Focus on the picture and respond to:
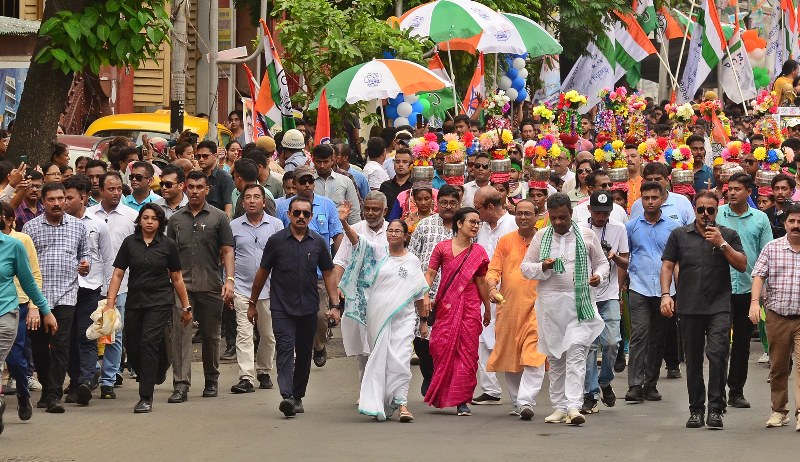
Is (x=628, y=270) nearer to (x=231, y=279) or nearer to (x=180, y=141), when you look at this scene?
(x=231, y=279)

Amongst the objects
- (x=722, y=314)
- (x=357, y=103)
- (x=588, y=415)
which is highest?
(x=357, y=103)

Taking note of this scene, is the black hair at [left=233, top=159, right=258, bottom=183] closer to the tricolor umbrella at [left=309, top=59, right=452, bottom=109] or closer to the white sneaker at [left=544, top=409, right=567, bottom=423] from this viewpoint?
the white sneaker at [left=544, top=409, right=567, bottom=423]

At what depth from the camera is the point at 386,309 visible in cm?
1359

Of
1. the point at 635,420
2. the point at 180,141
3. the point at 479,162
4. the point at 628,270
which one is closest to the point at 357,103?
the point at 180,141

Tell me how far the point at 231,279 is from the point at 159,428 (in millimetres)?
1964

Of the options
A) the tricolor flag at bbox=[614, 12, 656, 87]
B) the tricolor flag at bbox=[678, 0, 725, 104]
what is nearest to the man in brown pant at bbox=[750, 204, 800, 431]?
the tricolor flag at bbox=[678, 0, 725, 104]

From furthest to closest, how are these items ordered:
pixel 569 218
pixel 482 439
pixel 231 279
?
pixel 231 279
pixel 569 218
pixel 482 439

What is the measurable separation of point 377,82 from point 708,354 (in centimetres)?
981

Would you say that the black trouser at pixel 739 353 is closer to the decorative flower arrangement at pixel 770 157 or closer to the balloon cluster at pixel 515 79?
the decorative flower arrangement at pixel 770 157

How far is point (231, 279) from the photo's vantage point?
568 inches

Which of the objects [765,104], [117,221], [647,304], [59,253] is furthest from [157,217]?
[765,104]

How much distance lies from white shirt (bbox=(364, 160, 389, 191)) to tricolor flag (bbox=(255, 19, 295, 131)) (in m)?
2.00

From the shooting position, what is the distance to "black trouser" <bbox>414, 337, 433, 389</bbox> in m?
14.2

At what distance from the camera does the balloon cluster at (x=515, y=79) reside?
1224 inches
